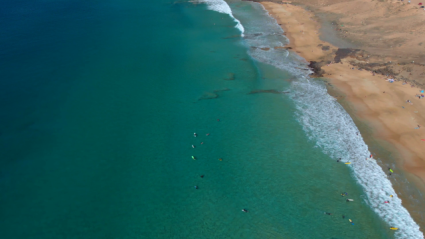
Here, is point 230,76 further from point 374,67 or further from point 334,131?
point 374,67

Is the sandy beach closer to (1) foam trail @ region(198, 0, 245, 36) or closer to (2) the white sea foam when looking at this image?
(2) the white sea foam

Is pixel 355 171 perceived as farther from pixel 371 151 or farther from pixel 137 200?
pixel 137 200

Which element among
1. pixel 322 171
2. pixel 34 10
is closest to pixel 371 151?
pixel 322 171


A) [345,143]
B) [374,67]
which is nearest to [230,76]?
[345,143]

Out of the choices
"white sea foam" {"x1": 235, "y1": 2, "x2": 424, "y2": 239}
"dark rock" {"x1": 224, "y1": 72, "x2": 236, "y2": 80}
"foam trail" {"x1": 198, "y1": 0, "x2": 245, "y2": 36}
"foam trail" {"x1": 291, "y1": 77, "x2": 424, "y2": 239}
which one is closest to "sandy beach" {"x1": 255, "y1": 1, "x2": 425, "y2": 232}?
"foam trail" {"x1": 291, "y1": 77, "x2": 424, "y2": 239}

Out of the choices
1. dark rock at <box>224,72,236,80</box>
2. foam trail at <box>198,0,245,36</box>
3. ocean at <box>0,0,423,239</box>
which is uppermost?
foam trail at <box>198,0,245,36</box>

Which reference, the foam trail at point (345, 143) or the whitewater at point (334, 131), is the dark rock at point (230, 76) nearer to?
the whitewater at point (334, 131)

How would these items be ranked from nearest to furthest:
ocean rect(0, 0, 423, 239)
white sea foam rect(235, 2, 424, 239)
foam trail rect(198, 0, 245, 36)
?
ocean rect(0, 0, 423, 239) < white sea foam rect(235, 2, 424, 239) < foam trail rect(198, 0, 245, 36)
